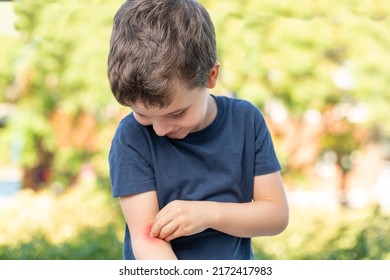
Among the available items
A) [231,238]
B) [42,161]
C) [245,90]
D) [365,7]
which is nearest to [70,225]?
[42,161]

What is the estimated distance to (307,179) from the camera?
5977 mm

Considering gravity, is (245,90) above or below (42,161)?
above

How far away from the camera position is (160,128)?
176 cm

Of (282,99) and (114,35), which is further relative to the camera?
(282,99)

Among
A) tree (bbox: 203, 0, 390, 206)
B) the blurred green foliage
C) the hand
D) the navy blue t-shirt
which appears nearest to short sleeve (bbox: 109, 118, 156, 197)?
the navy blue t-shirt

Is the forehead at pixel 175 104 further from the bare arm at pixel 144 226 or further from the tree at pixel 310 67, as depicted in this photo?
the tree at pixel 310 67

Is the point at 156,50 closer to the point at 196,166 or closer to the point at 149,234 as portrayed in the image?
the point at 196,166

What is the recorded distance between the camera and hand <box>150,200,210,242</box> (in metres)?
1.76

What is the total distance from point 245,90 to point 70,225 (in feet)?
Answer: 5.96

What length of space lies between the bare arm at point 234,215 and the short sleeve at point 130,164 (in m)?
0.11

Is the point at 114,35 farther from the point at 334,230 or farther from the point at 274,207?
the point at 334,230

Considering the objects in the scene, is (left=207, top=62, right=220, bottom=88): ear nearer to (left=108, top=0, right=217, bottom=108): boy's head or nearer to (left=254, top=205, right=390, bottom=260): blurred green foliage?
(left=108, top=0, right=217, bottom=108): boy's head

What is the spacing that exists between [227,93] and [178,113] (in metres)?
3.89

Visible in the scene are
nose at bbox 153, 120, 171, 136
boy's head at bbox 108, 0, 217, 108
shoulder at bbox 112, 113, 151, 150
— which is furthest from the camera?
shoulder at bbox 112, 113, 151, 150
